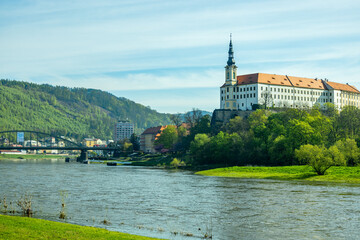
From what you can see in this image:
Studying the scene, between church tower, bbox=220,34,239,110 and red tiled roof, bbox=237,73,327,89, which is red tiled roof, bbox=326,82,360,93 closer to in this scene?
red tiled roof, bbox=237,73,327,89

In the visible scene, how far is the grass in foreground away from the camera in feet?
77.7

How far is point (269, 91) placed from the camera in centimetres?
14975

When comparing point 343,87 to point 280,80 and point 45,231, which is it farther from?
point 45,231

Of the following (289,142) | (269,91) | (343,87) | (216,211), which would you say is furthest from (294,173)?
(343,87)

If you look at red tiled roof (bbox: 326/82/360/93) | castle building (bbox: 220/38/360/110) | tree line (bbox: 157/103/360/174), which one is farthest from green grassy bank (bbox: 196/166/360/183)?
red tiled roof (bbox: 326/82/360/93)

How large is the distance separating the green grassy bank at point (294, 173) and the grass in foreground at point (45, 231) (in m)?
49.2

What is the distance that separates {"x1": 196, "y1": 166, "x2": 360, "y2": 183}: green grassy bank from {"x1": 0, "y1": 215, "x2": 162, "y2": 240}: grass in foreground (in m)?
49.2

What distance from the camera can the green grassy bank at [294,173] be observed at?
226 ft

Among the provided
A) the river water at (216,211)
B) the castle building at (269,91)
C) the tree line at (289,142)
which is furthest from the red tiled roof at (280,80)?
the river water at (216,211)

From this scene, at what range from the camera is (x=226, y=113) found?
470 ft

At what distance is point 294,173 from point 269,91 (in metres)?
74.3

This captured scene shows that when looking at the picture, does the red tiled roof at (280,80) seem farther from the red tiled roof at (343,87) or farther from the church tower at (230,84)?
the red tiled roof at (343,87)

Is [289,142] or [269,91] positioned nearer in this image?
[289,142]

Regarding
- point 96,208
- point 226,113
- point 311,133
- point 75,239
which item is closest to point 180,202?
point 96,208
